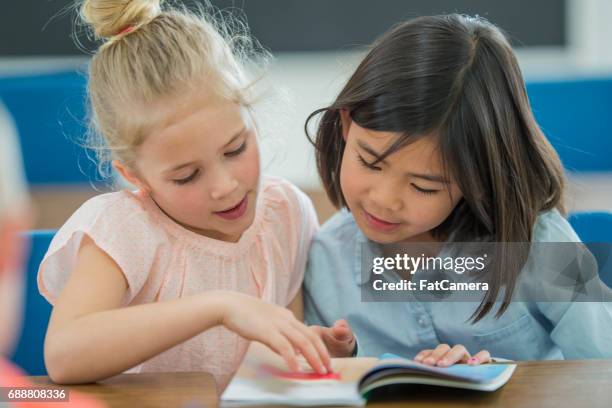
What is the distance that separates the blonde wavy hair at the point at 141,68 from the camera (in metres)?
1.17

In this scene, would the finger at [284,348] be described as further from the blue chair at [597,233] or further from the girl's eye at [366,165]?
the blue chair at [597,233]

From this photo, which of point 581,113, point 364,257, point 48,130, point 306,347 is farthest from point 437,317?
point 48,130

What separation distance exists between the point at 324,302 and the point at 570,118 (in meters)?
1.28

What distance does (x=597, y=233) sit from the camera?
141 centimetres

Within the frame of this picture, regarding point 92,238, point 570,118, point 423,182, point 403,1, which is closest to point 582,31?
point 403,1

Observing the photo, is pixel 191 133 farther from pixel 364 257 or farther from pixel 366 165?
pixel 364 257

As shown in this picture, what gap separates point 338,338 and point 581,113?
1.50 metres

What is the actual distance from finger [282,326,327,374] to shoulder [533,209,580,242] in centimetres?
49

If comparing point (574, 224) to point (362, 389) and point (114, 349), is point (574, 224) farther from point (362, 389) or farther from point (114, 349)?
point (114, 349)

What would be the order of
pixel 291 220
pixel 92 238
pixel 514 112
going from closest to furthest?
pixel 92 238 → pixel 514 112 → pixel 291 220

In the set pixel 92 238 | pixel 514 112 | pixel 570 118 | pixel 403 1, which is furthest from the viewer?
pixel 403 1

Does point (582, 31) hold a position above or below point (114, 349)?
below

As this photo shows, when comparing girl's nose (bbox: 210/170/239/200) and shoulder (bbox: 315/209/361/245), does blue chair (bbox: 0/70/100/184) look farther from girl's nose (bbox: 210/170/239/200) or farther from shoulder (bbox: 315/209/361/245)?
girl's nose (bbox: 210/170/239/200)

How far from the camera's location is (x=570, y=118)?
7.95 ft
